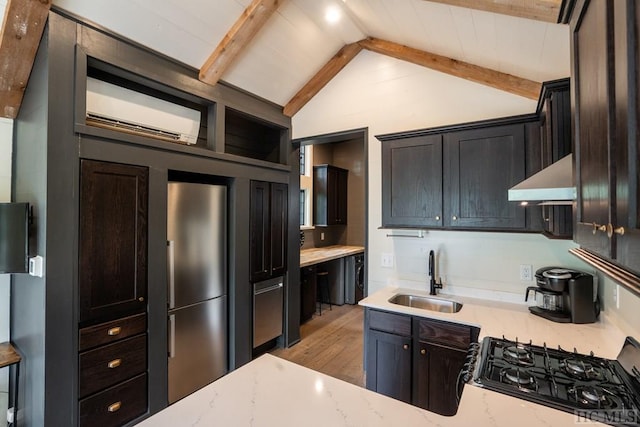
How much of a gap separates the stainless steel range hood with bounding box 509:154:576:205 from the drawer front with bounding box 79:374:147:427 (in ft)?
8.96

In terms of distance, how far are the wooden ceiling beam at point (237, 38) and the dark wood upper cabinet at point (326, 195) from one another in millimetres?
3202

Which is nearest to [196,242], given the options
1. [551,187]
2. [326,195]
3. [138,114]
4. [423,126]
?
[138,114]

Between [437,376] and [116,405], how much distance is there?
2234 millimetres

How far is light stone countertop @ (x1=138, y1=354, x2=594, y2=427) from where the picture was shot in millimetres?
980

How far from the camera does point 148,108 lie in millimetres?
2566

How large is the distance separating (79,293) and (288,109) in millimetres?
2694

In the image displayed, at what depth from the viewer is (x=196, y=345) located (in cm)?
270

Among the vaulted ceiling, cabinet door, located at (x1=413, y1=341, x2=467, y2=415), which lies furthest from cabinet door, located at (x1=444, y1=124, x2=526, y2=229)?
cabinet door, located at (x1=413, y1=341, x2=467, y2=415)

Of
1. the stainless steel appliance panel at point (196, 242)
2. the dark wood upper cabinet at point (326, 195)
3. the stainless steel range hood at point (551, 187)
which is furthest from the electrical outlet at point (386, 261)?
the dark wood upper cabinet at point (326, 195)

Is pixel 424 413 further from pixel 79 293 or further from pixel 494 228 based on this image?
pixel 79 293

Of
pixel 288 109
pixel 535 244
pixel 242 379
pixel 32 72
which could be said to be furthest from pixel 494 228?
pixel 32 72

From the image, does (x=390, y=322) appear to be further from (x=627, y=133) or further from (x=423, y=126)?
(x=627, y=133)

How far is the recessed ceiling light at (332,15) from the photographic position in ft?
8.98

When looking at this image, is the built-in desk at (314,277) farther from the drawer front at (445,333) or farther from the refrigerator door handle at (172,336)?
the drawer front at (445,333)
